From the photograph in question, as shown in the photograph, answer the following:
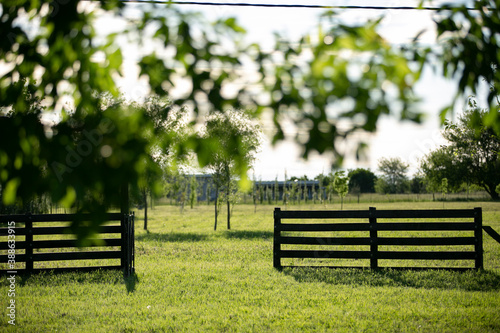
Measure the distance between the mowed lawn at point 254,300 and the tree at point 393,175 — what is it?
86126mm

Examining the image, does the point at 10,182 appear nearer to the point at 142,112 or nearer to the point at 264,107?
the point at 142,112

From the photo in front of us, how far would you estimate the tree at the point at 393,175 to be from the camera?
91.1 meters

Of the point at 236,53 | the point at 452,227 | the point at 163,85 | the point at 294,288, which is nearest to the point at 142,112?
the point at 163,85

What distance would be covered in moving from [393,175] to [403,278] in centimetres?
9254

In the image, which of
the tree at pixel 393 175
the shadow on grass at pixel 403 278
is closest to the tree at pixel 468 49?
the shadow on grass at pixel 403 278

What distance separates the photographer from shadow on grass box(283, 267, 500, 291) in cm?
764

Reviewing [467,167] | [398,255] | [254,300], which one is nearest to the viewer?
[254,300]

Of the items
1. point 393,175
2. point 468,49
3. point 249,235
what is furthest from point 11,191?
point 393,175

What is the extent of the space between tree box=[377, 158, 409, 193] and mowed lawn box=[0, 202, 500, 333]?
86.1 meters

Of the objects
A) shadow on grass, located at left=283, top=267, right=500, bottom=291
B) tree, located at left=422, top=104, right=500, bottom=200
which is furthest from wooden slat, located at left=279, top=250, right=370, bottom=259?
tree, located at left=422, top=104, right=500, bottom=200

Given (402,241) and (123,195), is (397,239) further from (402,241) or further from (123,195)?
(123,195)

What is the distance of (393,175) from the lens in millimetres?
94625

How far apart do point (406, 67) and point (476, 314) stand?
5300 mm

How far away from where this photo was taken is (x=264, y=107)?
2.23 m
